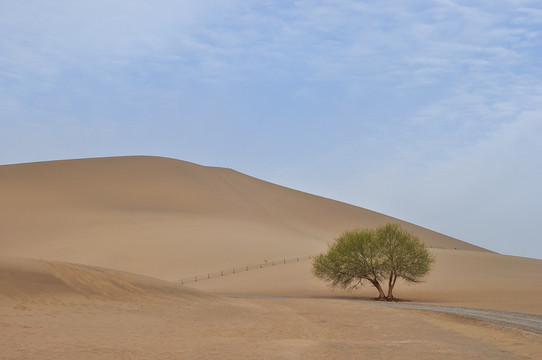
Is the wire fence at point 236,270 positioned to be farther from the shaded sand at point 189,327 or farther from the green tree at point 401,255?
the shaded sand at point 189,327

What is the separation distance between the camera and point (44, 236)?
78062 mm

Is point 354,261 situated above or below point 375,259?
below

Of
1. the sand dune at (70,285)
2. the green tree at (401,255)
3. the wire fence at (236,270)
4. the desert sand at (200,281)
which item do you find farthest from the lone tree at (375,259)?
the sand dune at (70,285)

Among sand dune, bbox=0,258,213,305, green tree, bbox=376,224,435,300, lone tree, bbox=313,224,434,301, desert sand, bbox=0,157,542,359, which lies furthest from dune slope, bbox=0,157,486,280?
sand dune, bbox=0,258,213,305

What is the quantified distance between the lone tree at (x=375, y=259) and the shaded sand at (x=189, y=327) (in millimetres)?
15425

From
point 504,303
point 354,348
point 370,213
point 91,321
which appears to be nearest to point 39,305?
point 91,321

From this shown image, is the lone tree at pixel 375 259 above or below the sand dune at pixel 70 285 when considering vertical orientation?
above

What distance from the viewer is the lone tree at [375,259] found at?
156ft

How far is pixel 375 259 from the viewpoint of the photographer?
156 feet

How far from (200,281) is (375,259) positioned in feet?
60.5

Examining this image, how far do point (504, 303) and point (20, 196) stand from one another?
71.3m

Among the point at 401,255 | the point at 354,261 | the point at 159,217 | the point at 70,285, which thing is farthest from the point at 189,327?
the point at 159,217

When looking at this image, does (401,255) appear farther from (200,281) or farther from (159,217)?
(159,217)

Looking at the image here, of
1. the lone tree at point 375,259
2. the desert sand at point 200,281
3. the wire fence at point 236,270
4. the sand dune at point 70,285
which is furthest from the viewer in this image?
the wire fence at point 236,270
